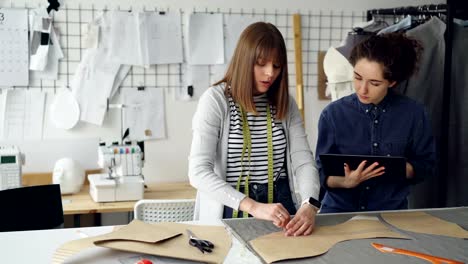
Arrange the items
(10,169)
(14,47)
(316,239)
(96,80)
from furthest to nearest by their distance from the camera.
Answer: (96,80) → (14,47) → (10,169) → (316,239)

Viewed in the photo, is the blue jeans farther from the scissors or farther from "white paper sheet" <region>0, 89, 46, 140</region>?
"white paper sheet" <region>0, 89, 46, 140</region>

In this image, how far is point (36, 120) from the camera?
3.21 meters

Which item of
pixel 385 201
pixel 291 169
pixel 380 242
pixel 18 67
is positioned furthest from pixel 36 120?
pixel 380 242

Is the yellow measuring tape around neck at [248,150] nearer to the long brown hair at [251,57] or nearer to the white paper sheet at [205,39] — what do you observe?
the long brown hair at [251,57]

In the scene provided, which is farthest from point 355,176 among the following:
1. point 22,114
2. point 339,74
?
point 22,114

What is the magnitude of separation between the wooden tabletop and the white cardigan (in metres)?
0.87

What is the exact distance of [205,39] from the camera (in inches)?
133

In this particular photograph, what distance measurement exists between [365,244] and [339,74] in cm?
152

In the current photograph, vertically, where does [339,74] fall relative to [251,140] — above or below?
above

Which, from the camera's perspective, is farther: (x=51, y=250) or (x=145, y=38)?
(x=145, y=38)

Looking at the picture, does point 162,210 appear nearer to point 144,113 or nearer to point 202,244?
point 202,244

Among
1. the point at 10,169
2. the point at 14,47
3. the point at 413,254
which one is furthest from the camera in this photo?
the point at 14,47

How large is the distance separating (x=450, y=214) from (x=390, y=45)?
63 cm

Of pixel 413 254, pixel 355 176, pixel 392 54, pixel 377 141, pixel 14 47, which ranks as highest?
pixel 14 47
